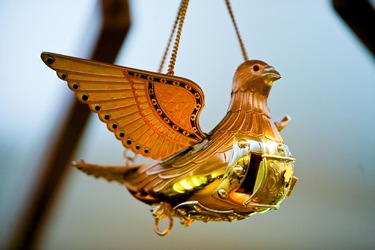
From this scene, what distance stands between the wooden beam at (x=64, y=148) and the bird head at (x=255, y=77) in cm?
57

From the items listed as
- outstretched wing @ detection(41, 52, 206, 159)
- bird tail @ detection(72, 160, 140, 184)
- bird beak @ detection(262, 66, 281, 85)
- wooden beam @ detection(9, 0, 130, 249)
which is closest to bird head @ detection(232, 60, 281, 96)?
bird beak @ detection(262, 66, 281, 85)

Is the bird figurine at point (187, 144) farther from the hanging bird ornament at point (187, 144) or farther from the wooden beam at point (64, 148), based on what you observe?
the wooden beam at point (64, 148)

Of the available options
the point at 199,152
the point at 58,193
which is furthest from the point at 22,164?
the point at 199,152

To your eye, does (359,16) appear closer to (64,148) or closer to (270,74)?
(270,74)

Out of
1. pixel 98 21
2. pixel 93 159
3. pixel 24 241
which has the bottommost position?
pixel 24 241

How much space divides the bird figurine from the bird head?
6 cm

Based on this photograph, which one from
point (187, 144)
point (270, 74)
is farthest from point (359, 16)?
point (187, 144)

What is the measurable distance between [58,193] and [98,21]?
2.57ft

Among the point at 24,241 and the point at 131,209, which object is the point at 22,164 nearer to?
the point at 24,241

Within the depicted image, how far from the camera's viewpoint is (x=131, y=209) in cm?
186

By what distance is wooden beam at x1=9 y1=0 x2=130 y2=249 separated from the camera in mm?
1262

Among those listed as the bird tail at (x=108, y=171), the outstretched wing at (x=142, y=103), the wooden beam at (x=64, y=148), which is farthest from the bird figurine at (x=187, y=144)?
the wooden beam at (x=64, y=148)

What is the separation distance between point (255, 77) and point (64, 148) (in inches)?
37.9

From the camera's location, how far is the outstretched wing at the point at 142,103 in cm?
68
